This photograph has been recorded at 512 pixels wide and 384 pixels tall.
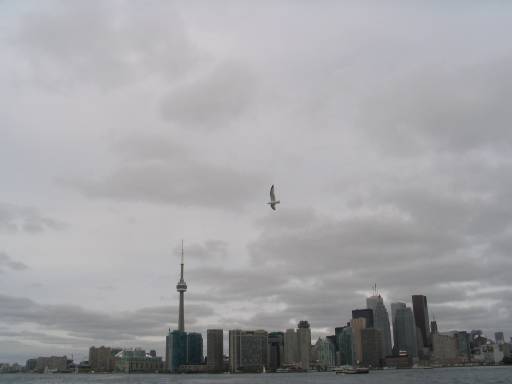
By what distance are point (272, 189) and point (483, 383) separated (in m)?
143

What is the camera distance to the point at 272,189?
303 feet

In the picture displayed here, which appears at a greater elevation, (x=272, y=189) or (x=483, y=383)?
(x=272, y=189)

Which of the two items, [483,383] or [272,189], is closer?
[272,189]

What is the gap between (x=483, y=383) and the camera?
195750 millimetres
